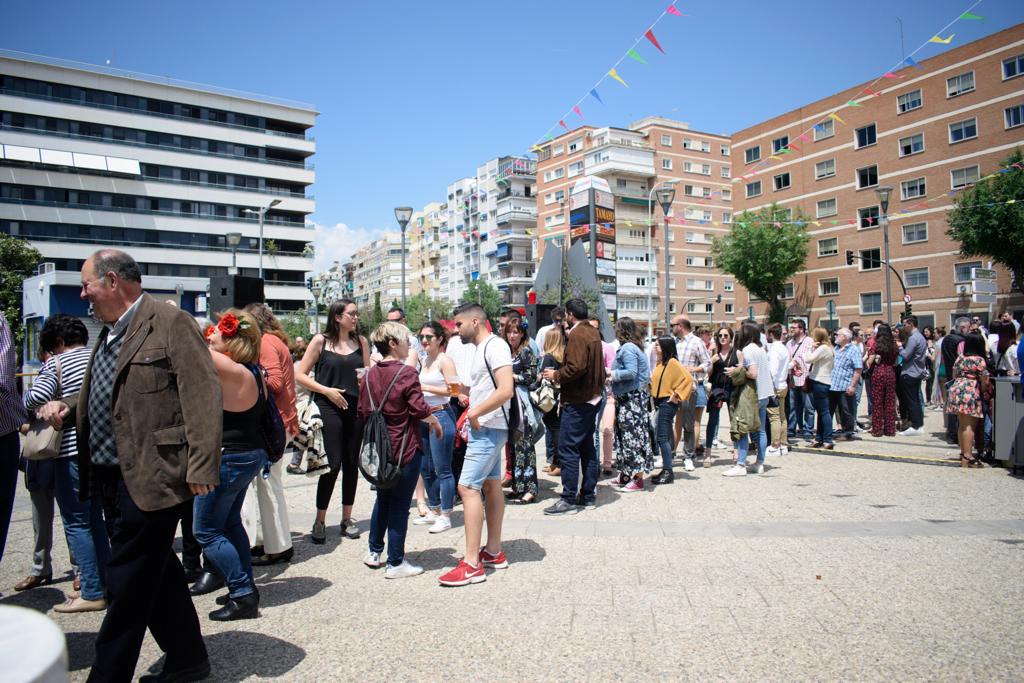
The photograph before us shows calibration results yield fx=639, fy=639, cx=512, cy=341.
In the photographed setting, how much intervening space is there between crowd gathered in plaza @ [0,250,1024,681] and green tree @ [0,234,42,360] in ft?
111

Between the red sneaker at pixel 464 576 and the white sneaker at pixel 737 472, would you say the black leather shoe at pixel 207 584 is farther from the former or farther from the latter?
the white sneaker at pixel 737 472

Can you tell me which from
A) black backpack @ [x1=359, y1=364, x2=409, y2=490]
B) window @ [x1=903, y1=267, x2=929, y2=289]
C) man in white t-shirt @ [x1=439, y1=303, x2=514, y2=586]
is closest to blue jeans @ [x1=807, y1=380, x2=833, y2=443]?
man in white t-shirt @ [x1=439, y1=303, x2=514, y2=586]

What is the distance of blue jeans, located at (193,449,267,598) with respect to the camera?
4113 mm

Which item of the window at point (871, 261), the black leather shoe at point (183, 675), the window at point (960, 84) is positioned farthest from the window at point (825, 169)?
the black leather shoe at point (183, 675)

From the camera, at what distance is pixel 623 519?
21.4ft

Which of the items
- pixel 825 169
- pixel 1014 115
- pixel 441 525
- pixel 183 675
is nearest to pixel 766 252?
pixel 825 169

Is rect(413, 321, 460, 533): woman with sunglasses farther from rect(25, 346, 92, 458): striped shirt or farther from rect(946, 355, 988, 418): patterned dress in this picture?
rect(946, 355, 988, 418): patterned dress

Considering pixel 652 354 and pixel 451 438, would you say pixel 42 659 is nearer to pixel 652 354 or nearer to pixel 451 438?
pixel 451 438

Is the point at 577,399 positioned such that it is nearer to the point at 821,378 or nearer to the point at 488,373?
the point at 488,373

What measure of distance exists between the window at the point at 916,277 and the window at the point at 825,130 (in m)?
13.0

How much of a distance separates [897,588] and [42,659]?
4983 mm

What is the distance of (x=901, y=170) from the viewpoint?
4609cm

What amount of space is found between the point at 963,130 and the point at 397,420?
5017cm

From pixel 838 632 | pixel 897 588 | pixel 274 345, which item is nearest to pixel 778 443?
pixel 897 588
